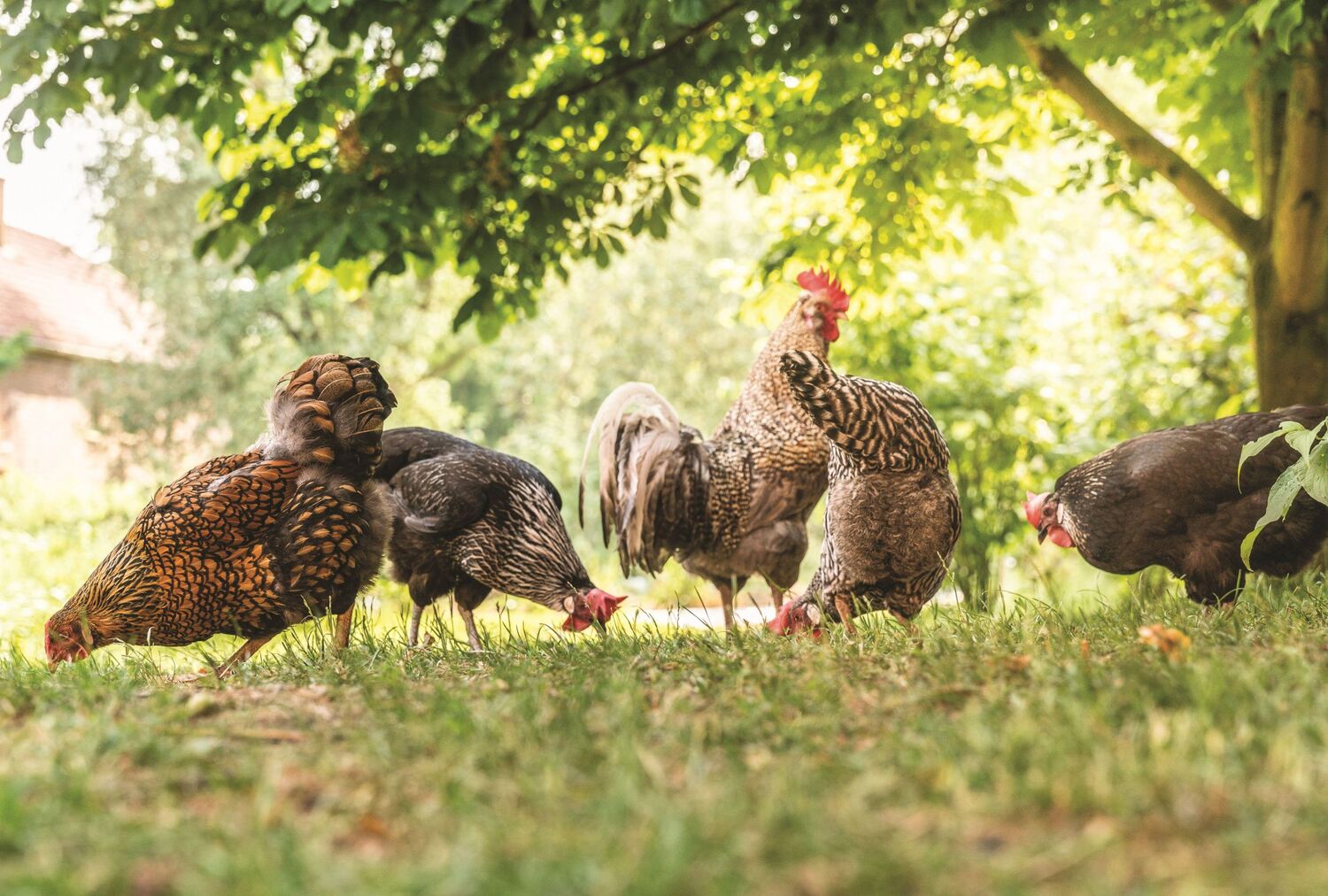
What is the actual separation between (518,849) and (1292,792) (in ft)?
4.45

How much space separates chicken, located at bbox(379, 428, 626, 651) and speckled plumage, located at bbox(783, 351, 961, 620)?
1211 millimetres

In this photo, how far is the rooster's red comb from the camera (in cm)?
641

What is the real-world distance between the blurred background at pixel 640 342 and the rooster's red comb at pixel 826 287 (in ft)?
4.54

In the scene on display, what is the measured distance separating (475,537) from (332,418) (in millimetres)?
1039

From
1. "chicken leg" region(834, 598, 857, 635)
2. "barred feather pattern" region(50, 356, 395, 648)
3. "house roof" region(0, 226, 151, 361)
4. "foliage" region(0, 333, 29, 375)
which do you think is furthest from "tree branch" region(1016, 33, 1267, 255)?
"house roof" region(0, 226, 151, 361)

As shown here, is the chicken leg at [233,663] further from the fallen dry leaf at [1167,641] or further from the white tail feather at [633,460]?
the fallen dry leaf at [1167,641]

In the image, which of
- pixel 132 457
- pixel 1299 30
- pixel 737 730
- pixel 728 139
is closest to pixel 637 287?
pixel 132 457

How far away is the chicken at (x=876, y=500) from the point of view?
4.50 m

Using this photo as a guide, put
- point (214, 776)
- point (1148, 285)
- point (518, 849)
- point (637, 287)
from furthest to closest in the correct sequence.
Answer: point (637, 287)
point (1148, 285)
point (214, 776)
point (518, 849)

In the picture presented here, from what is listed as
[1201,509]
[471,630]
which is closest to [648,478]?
[471,630]

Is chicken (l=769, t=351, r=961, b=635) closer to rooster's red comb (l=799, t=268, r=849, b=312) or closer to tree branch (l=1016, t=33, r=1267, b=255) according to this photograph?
rooster's red comb (l=799, t=268, r=849, b=312)

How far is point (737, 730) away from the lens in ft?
8.39

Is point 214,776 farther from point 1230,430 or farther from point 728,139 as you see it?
point 728,139

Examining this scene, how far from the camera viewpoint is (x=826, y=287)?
6.45 m
